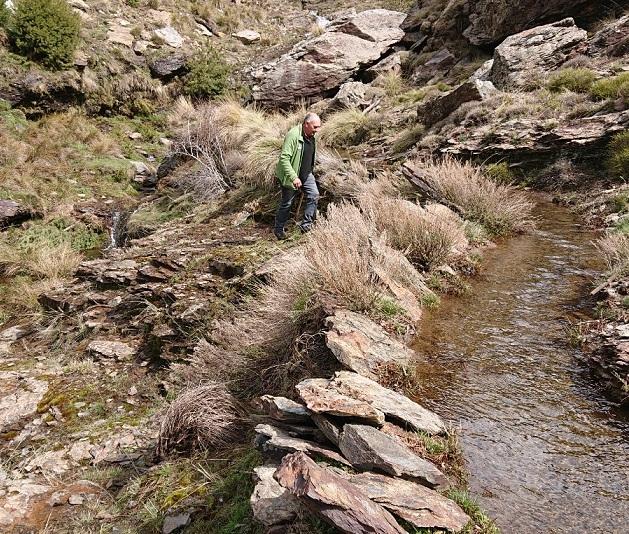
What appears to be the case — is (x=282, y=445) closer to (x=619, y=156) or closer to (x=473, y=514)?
(x=473, y=514)

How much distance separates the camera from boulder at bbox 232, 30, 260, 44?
22.5 metres

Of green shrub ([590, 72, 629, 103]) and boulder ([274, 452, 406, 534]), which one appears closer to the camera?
boulder ([274, 452, 406, 534])

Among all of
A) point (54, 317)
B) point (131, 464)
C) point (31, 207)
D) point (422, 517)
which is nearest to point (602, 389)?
point (422, 517)

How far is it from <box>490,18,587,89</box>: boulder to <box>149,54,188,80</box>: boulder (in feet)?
41.4

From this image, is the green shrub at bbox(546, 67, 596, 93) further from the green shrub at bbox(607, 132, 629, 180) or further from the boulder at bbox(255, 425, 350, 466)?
the boulder at bbox(255, 425, 350, 466)

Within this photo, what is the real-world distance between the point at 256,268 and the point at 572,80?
24.7 ft

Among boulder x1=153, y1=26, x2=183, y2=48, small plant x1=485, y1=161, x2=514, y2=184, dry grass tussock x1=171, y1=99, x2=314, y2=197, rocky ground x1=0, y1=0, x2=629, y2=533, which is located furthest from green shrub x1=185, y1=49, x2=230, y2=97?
small plant x1=485, y1=161, x2=514, y2=184

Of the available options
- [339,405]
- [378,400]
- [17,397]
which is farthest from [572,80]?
[17,397]

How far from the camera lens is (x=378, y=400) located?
3137 millimetres

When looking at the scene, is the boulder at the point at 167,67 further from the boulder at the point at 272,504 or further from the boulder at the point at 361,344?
the boulder at the point at 272,504

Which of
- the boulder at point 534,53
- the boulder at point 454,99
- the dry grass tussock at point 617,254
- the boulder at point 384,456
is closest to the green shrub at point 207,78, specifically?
the boulder at point 454,99

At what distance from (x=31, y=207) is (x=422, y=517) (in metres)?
13.0

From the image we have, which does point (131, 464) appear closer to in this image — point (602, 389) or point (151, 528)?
point (151, 528)

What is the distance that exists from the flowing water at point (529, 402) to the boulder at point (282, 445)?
0.85 metres
